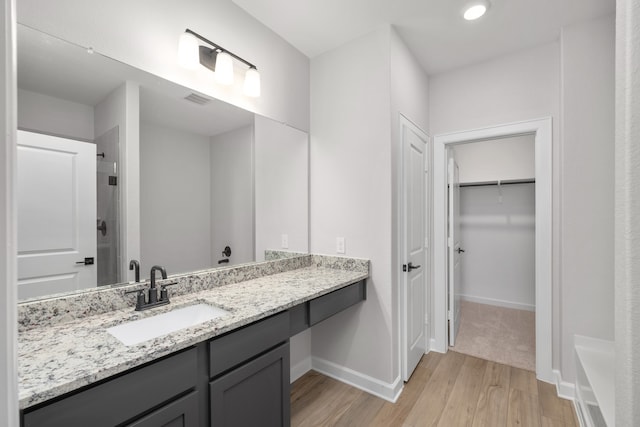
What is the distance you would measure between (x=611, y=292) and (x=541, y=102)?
58.9 inches

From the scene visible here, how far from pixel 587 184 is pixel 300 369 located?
2.53m

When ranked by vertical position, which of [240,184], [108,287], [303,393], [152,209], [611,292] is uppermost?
[240,184]

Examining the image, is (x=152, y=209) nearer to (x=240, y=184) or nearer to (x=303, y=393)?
(x=240, y=184)

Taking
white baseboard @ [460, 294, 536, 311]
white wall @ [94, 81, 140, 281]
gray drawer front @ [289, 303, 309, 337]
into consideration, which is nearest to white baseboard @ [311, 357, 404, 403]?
gray drawer front @ [289, 303, 309, 337]

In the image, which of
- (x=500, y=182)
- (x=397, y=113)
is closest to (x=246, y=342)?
(x=397, y=113)

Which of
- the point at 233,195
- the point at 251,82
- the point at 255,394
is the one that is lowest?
the point at 255,394

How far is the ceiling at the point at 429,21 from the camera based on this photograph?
1.87m

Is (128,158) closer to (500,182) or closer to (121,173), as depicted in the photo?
(121,173)

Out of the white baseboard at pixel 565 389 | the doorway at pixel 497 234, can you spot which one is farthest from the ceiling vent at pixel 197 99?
the white baseboard at pixel 565 389

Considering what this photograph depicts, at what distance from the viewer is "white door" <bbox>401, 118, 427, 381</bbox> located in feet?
7.28

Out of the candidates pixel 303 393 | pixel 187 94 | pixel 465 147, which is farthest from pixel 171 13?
pixel 465 147

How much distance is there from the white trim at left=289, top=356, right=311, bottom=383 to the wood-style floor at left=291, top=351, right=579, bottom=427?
0.12 ft

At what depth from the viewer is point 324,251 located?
238 cm

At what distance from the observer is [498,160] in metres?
3.98
